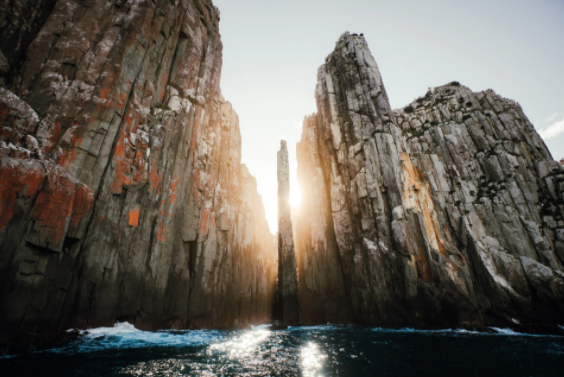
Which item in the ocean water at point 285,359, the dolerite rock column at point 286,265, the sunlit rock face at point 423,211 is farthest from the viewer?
the dolerite rock column at point 286,265

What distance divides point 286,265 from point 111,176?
22.1 meters

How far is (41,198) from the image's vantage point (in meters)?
11.8

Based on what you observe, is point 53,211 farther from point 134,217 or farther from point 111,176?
point 134,217

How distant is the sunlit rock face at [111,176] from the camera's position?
1164cm

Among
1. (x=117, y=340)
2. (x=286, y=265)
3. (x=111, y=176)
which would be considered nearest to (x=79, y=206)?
(x=111, y=176)

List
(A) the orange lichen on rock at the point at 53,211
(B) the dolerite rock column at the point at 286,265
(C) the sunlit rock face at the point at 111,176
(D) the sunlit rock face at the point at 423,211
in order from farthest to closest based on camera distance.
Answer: (B) the dolerite rock column at the point at 286,265 < (D) the sunlit rock face at the point at 423,211 < (C) the sunlit rock face at the point at 111,176 < (A) the orange lichen on rock at the point at 53,211

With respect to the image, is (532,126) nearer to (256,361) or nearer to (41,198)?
(256,361)

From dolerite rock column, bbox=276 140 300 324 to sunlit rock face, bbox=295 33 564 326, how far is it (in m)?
2.51

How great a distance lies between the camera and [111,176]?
646 inches

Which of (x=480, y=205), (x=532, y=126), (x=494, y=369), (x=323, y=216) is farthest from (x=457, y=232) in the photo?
(x=494, y=369)

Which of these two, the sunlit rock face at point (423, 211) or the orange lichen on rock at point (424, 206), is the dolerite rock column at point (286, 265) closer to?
the sunlit rock face at point (423, 211)

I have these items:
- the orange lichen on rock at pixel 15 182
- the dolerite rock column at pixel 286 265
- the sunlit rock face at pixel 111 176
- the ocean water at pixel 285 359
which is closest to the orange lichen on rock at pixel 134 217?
the sunlit rock face at pixel 111 176

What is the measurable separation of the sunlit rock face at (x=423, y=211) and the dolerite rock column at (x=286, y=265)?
2505mm

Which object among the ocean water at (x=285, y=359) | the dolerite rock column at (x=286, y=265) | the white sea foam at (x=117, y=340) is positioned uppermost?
the dolerite rock column at (x=286, y=265)
